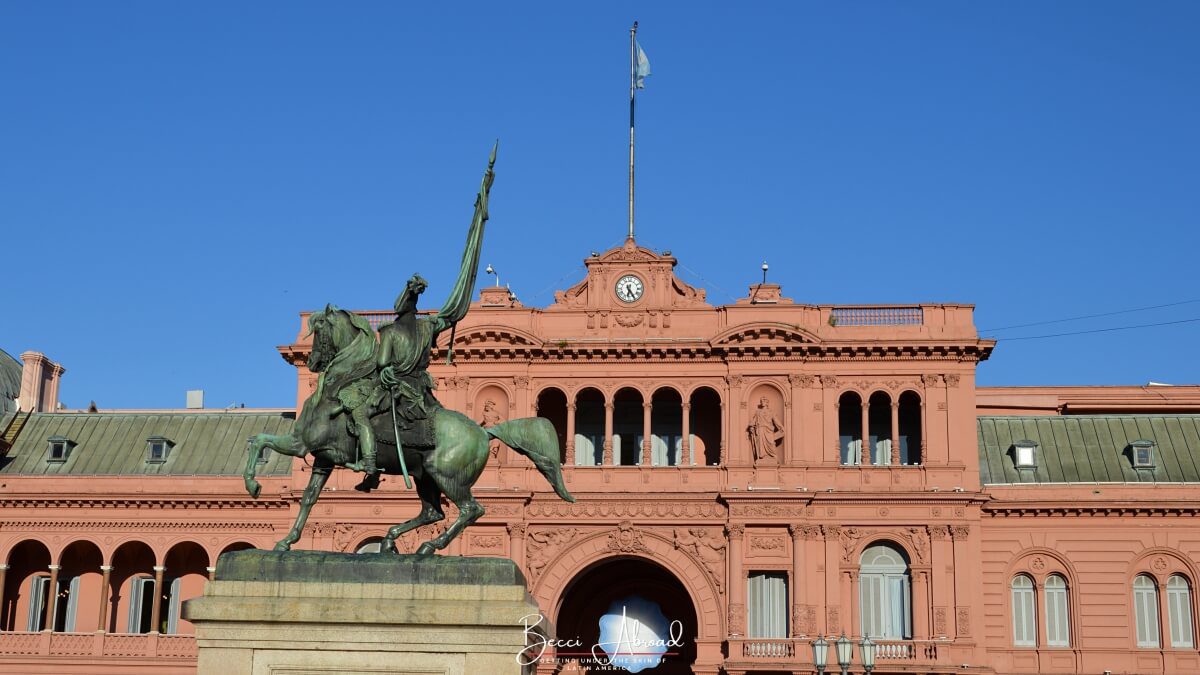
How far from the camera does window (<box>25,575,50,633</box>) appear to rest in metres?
65.1

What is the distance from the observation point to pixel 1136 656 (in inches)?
2286

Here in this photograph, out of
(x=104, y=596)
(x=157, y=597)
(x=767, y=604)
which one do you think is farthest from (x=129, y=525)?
(x=767, y=604)

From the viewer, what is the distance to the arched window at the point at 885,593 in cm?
5712

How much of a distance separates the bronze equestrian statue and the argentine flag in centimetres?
4351

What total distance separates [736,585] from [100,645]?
25.5 m

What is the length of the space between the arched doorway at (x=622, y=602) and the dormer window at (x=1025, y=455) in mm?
13969

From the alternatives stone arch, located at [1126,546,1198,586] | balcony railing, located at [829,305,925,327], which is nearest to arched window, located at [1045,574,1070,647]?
stone arch, located at [1126,546,1198,586]

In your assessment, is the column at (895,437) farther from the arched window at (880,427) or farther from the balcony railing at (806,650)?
the balcony railing at (806,650)

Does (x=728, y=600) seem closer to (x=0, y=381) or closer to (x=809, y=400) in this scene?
(x=809, y=400)

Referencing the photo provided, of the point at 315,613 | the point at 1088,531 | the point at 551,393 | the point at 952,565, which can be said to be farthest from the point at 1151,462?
the point at 315,613

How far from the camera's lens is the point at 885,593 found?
57406mm

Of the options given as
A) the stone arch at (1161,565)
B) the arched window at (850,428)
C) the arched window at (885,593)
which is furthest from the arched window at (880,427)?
the stone arch at (1161,565)

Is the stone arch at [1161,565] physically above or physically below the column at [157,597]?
above

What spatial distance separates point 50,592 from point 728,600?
27817 millimetres
